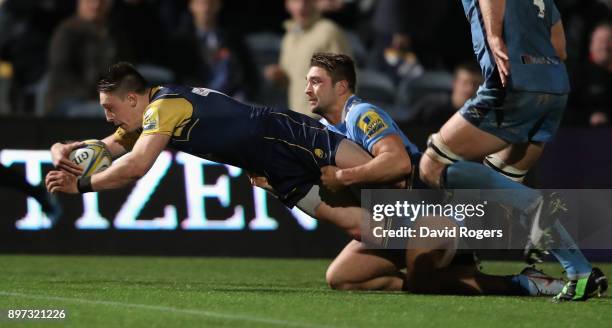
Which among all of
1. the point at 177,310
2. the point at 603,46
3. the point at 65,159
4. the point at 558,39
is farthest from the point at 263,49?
the point at 177,310

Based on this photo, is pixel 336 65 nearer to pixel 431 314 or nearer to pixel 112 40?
pixel 431 314

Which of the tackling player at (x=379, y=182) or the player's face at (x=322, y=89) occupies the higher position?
the player's face at (x=322, y=89)

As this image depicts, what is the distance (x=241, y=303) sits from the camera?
7.52 metres

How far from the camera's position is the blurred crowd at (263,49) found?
1299 cm

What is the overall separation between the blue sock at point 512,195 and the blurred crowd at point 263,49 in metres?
3.97

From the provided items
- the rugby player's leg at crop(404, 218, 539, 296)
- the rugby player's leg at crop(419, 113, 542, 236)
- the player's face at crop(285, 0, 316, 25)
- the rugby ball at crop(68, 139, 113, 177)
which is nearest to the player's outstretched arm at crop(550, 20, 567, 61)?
the rugby player's leg at crop(419, 113, 542, 236)

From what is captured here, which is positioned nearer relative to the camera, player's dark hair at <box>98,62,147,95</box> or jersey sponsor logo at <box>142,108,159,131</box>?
jersey sponsor logo at <box>142,108,159,131</box>

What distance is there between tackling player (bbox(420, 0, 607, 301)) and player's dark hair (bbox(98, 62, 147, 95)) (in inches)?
74.7

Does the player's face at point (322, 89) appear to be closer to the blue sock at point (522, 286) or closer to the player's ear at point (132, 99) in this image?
the player's ear at point (132, 99)

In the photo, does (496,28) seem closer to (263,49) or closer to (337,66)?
(337,66)

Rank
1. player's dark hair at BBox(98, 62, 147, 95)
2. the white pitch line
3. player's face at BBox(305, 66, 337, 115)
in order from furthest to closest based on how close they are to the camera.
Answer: player's face at BBox(305, 66, 337, 115)
player's dark hair at BBox(98, 62, 147, 95)
the white pitch line

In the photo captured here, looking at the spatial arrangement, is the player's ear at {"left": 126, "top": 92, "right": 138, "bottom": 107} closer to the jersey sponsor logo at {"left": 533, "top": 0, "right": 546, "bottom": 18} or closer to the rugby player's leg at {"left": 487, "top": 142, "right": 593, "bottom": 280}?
the rugby player's leg at {"left": 487, "top": 142, "right": 593, "bottom": 280}

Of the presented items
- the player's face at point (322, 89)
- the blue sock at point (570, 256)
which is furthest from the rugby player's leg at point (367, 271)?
the blue sock at point (570, 256)

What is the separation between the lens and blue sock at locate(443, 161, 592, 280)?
757 centimetres
